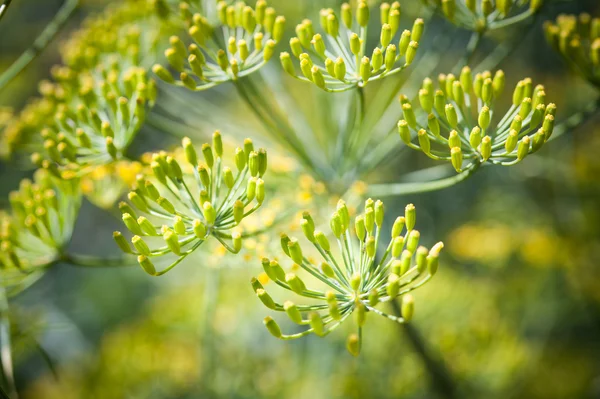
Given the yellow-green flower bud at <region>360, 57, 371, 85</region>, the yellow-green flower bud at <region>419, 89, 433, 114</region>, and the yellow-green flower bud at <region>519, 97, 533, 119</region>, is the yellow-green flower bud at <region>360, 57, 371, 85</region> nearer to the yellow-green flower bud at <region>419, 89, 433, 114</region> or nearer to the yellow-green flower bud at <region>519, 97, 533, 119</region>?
the yellow-green flower bud at <region>419, 89, 433, 114</region>

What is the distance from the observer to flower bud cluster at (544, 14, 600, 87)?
5.12 feet

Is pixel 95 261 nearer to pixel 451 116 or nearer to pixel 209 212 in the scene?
pixel 209 212

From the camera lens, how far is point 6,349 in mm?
1586

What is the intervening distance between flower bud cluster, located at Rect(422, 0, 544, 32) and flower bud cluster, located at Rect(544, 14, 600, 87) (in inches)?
4.9

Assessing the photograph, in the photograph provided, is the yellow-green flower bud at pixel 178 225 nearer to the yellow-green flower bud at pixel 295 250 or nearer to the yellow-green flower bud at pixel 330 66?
the yellow-green flower bud at pixel 295 250

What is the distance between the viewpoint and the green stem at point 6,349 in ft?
4.93

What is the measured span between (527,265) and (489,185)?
41.8 inches

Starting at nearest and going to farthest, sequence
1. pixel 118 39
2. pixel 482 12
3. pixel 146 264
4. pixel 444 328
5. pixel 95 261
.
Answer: pixel 146 264 < pixel 482 12 < pixel 95 261 < pixel 118 39 < pixel 444 328

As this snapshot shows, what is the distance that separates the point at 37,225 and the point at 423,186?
3.72 ft

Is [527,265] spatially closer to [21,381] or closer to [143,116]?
[143,116]

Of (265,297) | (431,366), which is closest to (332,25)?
(265,297)

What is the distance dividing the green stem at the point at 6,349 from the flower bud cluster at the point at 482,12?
1.56m

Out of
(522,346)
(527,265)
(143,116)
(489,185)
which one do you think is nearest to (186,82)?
(143,116)

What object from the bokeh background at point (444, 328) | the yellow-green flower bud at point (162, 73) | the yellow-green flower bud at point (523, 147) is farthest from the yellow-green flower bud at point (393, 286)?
the yellow-green flower bud at point (162, 73)
